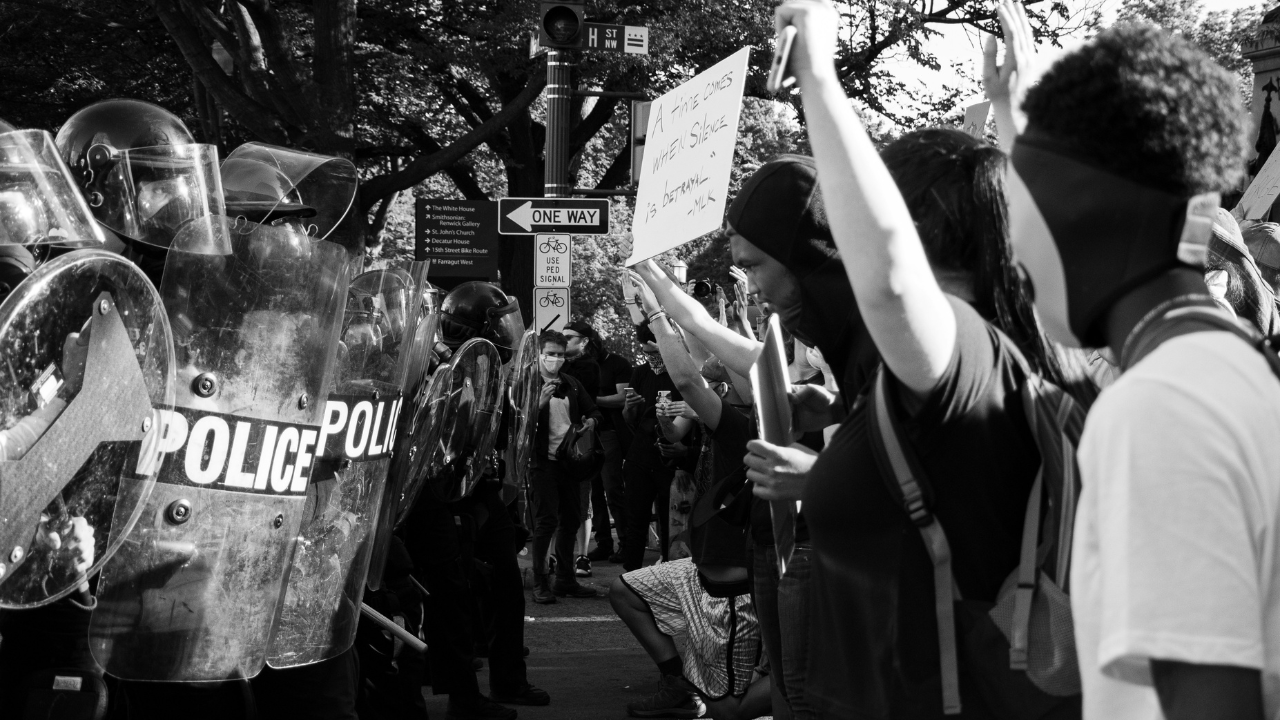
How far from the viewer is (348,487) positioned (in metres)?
3.90

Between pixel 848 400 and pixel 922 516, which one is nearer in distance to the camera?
pixel 922 516

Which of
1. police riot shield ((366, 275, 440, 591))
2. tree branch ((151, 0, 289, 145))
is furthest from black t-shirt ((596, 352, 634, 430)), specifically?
police riot shield ((366, 275, 440, 591))

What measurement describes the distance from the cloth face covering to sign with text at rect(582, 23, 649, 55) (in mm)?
9023

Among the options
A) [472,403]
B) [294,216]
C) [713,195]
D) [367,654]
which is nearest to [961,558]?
[713,195]

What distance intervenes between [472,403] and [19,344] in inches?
129

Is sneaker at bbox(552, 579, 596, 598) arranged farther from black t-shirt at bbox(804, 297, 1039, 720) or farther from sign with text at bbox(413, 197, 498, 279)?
sign with text at bbox(413, 197, 498, 279)

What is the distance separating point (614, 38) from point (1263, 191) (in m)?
5.71

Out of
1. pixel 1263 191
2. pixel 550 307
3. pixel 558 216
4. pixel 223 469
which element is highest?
pixel 1263 191

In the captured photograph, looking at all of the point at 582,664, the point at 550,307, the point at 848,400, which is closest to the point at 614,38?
the point at 550,307

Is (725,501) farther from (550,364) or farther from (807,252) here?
(550,364)

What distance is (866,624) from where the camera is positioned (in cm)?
191

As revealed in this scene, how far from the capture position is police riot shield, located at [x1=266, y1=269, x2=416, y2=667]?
3.68 m

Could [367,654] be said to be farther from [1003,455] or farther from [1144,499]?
[1144,499]

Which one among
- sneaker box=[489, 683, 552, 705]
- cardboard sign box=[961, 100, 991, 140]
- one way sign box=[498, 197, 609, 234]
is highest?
cardboard sign box=[961, 100, 991, 140]
